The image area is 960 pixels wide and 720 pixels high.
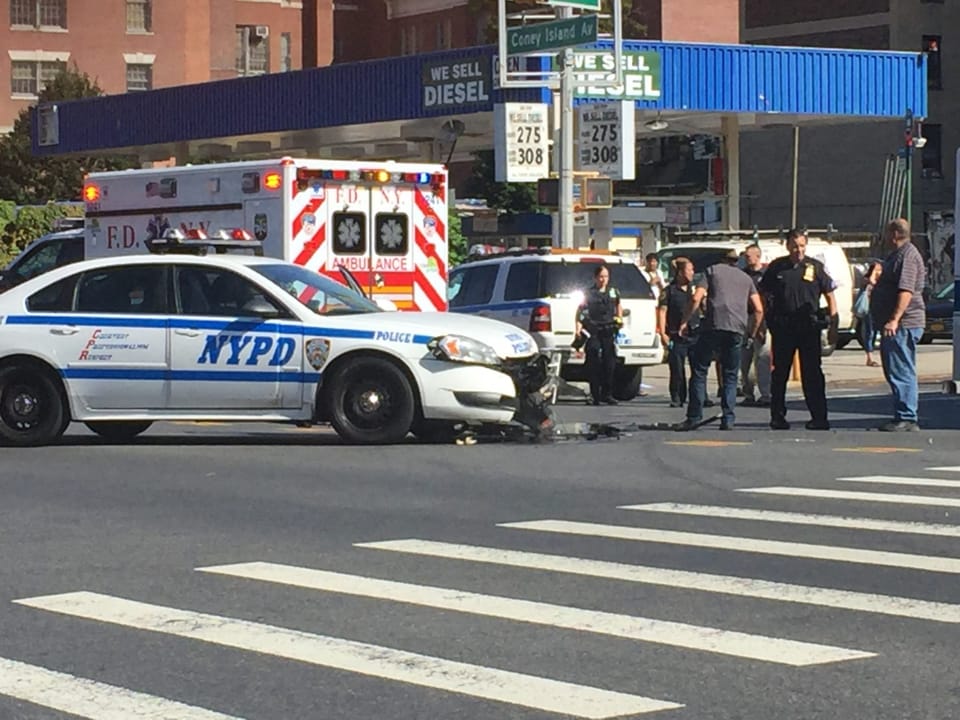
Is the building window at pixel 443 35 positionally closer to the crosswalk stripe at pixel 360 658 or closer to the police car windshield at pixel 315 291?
the police car windshield at pixel 315 291

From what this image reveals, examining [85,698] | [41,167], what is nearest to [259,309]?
[85,698]

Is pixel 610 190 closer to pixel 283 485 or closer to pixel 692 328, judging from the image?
pixel 692 328

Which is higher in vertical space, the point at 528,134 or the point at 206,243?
the point at 528,134

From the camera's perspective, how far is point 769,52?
3512 centimetres

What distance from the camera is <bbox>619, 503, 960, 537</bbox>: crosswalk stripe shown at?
34.1 ft

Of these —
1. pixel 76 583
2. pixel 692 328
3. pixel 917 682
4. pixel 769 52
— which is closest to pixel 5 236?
pixel 769 52

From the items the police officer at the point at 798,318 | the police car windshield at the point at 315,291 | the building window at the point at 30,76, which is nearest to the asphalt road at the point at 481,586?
the police car windshield at the point at 315,291

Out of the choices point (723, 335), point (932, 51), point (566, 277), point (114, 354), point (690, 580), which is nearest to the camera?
point (690, 580)

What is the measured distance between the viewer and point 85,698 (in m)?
6.48

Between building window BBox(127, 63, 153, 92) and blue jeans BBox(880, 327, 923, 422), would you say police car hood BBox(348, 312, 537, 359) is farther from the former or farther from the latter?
building window BBox(127, 63, 153, 92)

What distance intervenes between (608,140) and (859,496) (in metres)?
15.6

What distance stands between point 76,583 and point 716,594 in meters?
2.95

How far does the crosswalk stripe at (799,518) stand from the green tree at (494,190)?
50810 millimetres

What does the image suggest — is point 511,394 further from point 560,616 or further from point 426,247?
point 560,616
